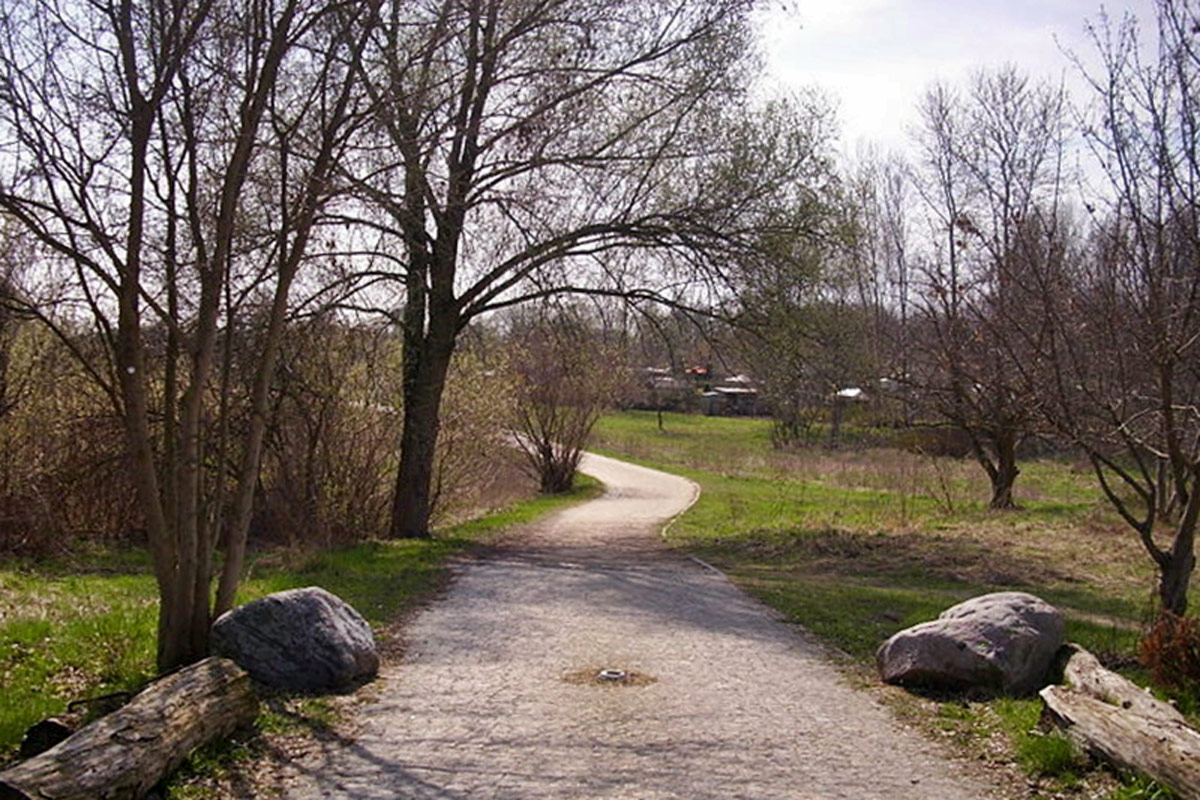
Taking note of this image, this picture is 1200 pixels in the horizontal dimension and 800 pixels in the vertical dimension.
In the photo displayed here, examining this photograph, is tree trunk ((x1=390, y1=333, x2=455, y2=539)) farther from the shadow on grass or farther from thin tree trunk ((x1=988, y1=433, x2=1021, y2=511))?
thin tree trunk ((x1=988, y1=433, x2=1021, y2=511))

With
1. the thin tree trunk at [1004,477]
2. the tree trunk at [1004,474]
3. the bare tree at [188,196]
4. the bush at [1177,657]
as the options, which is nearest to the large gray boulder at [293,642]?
the bare tree at [188,196]

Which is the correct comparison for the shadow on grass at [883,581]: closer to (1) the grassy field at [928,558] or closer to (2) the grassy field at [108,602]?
(1) the grassy field at [928,558]

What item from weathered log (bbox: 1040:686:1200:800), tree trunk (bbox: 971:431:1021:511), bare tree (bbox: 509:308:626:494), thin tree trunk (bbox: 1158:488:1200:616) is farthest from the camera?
bare tree (bbox: 509:308:626:494)

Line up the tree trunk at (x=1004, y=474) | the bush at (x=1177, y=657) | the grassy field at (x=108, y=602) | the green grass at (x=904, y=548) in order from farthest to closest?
1. the tree trunk at (x=1004, y=474)
2. the green grass at (x=904, y=548)
3. the bush at (x=1177, y=657)
4. the grassy field at (x=108, y=602)

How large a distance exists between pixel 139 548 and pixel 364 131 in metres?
12.3

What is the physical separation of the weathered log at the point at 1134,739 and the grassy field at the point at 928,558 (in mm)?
177

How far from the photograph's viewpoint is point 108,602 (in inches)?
484

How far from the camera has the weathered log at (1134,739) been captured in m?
6.14

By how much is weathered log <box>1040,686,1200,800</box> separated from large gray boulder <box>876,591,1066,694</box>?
1309 mm

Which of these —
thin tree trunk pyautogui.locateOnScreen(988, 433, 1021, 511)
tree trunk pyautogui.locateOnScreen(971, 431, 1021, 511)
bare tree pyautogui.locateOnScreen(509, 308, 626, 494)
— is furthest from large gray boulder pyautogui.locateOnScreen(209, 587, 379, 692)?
bare tree pyautogui.locateOnScreen(509, 308, 626, 494)

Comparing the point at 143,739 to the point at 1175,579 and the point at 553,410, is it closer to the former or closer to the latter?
the point at 1175,579

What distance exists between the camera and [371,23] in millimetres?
8883

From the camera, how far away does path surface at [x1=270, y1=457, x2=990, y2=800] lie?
6734 mm

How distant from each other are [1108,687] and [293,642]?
225 inches
